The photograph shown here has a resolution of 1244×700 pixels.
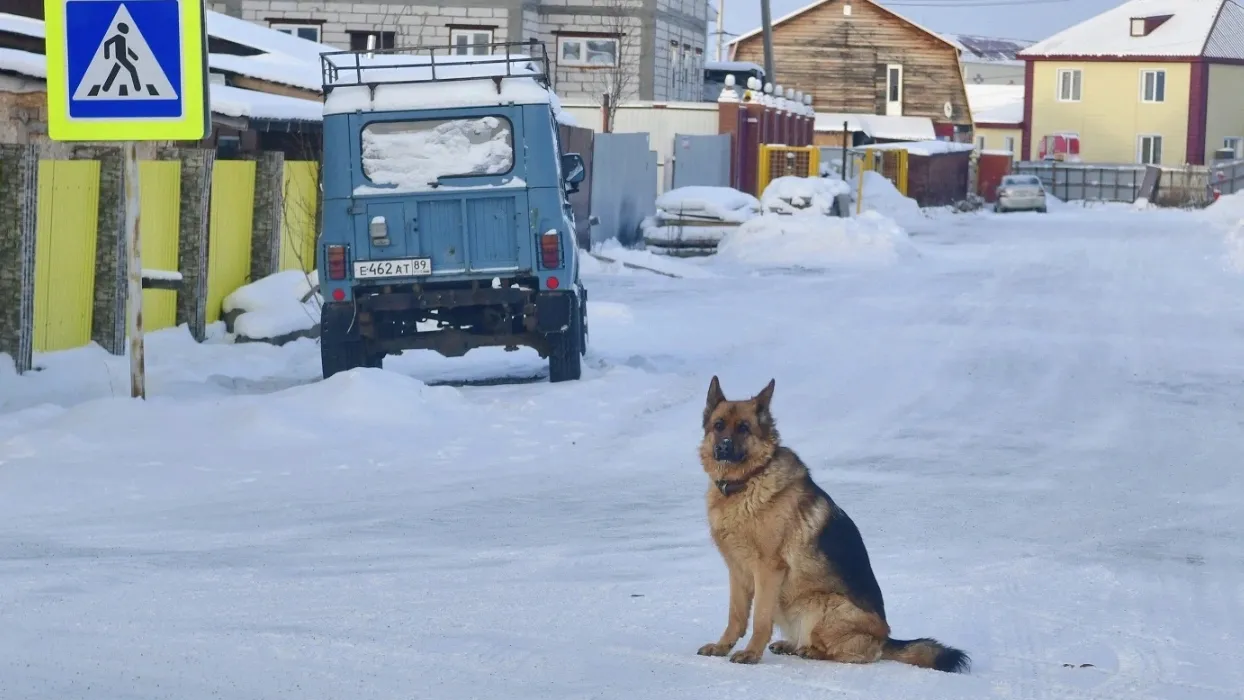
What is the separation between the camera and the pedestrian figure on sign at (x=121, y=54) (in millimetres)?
10602

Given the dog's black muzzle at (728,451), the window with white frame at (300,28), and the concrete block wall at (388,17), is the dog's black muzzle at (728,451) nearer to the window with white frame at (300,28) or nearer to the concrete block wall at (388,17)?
the concrete block wall at (388,17)

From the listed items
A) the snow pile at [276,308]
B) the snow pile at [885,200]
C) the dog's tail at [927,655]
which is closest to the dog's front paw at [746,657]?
the dog's tail at [927,655]

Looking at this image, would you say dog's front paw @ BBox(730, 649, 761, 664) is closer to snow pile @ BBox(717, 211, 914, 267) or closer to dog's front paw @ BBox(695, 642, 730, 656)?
dog's front paw @ BBox(695, 642, 730, 656)

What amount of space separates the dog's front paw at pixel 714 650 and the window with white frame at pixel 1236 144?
255ft

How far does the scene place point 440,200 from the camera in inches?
539

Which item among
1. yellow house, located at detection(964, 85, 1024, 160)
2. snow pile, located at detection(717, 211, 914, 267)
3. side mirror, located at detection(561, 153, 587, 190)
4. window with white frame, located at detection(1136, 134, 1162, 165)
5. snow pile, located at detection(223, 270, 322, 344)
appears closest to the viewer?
side mirror, located at detection(561, 153, 587, 190)

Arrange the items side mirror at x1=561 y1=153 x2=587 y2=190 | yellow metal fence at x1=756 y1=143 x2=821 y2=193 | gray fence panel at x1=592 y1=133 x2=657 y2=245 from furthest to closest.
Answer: yellow metal fence at x1=756 y1=143 x2=821 y2=193
gray fence panel at x1=592 y1=133 x2=657 y2=245
side mirror at x1=561 y1=153 x2=587 y2=190

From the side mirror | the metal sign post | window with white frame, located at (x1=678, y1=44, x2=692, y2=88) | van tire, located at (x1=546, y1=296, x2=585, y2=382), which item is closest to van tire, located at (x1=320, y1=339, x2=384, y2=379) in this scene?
van tire, located at (x1=546, y1=296, x2=585, y2=382)

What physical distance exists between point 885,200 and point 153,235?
3821 cm

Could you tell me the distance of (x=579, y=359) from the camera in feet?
46.0

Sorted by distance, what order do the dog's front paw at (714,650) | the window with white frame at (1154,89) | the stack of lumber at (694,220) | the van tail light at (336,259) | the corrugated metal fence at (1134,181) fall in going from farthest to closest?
the window with white frame at (1154,89)
the corrugated metal fence at (1134,181)
the stack of lumber at (694,220)
the van tail light at (336,259)
the dog's front paw at (714,650)

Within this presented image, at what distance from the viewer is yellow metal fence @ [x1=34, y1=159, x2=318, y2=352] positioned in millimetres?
14000

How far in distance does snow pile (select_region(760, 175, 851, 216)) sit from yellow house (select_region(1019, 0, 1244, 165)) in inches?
1786

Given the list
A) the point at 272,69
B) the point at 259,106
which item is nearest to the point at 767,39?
the point at 272,69
